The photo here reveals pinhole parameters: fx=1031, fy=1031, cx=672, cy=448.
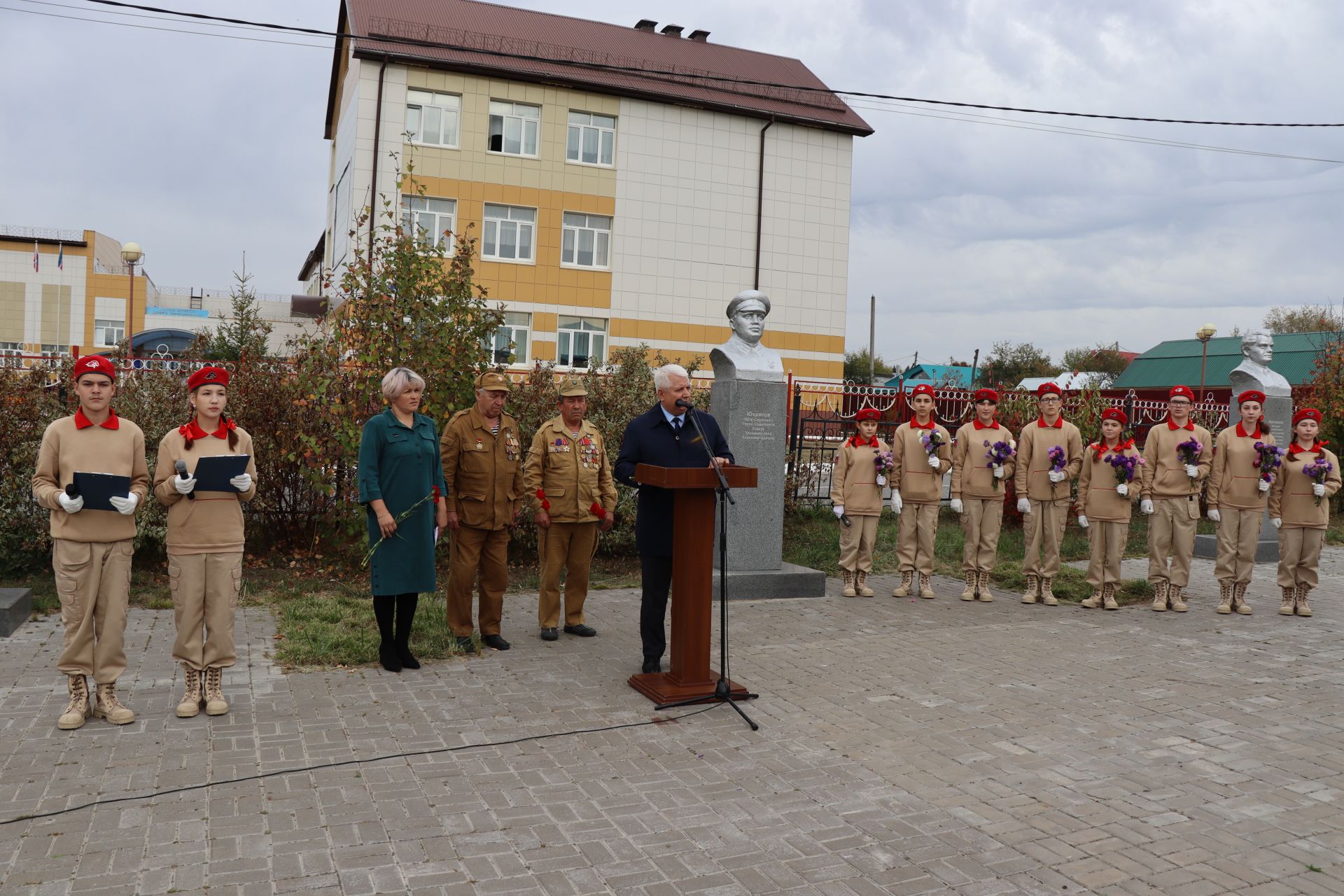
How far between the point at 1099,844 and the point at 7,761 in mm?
4843

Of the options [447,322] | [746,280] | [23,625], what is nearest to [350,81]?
[746,280]

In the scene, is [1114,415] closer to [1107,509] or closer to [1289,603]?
[1107,509]

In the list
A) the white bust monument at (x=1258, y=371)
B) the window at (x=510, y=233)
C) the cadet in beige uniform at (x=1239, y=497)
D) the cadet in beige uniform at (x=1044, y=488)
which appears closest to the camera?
the cadet in beige uniform at (x=1239, y=497)

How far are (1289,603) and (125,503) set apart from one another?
9.56 m

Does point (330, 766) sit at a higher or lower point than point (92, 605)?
lower

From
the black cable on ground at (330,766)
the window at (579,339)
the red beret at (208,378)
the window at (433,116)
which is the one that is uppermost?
the window at (433,116)

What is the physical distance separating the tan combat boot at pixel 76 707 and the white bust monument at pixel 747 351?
5.71 meters

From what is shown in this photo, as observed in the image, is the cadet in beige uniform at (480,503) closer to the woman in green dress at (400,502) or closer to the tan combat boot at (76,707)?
the woman in green dress at (400,502)

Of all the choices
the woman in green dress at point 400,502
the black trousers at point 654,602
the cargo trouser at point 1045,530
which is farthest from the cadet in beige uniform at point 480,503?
the cargo trouser at point 1045,530

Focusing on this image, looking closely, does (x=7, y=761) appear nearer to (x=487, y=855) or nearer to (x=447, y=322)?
(x=487, y=855)

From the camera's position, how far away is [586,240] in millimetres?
31406

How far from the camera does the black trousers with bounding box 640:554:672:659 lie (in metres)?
6.61

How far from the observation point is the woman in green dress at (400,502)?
6438 mm

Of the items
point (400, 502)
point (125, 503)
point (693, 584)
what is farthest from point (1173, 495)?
point (125, 503)
